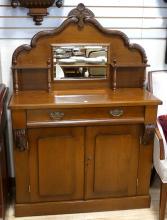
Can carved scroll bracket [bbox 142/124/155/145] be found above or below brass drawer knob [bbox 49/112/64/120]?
below

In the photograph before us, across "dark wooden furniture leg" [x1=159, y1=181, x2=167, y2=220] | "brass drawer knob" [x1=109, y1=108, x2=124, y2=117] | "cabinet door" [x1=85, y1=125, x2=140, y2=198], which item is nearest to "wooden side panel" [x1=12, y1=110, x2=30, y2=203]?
"cabinet door" [x1=85, y1=125, x2=140, y2=198]

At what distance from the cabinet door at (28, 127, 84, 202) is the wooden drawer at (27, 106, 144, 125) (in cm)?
9

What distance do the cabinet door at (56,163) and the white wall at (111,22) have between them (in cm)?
60

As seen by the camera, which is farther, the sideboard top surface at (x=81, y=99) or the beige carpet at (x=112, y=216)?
the beige carpet at (x=112, y=216)

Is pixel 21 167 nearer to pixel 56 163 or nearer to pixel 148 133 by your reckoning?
pixel 56 163

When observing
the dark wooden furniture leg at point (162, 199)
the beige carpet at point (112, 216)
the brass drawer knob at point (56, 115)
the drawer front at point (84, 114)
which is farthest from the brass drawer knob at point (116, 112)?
the beige carpet at point (112, 216)

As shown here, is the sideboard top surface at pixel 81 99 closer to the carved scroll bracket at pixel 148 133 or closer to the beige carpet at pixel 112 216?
the carved scroll bracket at pixel 148 133

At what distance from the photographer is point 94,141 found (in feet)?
7.07

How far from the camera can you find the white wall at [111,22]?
7.50 feet

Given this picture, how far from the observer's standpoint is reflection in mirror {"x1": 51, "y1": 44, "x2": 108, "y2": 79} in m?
2.29

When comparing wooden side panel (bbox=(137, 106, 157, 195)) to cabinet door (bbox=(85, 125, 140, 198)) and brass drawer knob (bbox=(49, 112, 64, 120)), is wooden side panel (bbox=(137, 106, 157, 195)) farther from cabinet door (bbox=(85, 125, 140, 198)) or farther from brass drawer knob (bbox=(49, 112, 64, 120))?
brass drawer knob (bbox=(49, 112, 64, 120))

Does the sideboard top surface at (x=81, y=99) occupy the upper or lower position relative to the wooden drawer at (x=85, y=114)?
upper

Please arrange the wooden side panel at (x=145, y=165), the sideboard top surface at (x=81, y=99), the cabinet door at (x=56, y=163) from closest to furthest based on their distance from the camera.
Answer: the sideboard top surface at (x=81, y=99) < the cabinet door at (x=56, y=163) < the wooden side panel at (x=145, y=165)

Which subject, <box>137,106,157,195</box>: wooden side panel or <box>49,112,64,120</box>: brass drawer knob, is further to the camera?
<box>137,106,157,195</box>: wooden side panel
